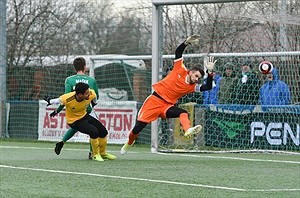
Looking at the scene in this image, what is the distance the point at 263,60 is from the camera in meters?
14.2

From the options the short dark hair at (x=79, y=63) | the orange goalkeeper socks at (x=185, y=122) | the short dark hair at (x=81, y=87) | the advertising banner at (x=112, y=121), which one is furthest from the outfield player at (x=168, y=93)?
the advertising banner at (x=112, y=121)

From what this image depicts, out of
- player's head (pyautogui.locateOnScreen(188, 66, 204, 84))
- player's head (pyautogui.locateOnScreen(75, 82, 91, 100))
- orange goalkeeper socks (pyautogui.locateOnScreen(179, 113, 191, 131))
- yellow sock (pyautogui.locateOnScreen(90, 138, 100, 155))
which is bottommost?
yellow sock (pyautogui.locateOnScreen(90, 138, 100, 155))

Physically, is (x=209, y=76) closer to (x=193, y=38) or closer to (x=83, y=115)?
(x=193, y=38)

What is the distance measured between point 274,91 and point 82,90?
4887mm

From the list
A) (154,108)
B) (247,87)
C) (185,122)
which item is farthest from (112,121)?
(185,122)

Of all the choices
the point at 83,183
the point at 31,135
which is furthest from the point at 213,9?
the point at 83,183

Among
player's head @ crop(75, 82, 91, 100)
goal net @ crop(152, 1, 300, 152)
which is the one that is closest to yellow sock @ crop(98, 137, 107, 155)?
player's head @ crop(75, 82, 91, 100)

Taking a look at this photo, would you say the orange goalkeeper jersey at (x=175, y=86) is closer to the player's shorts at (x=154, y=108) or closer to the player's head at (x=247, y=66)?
the player's shorts at (x=154, y=108)

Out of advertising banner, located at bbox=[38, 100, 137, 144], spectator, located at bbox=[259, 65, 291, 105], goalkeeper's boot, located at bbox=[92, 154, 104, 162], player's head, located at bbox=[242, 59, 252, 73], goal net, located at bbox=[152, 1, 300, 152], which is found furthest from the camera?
advertising banner, located at bbox=[38, 100, 137, 144]

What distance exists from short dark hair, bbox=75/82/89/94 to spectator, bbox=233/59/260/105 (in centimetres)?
477

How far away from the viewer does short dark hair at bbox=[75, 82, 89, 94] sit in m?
10.5

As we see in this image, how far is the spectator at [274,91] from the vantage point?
1404 centimetres

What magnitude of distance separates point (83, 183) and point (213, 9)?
7007mm

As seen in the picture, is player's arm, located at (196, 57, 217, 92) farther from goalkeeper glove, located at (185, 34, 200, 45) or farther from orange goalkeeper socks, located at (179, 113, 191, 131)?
orange goalkeeper socks, located at (179, 113, 191, 131)
